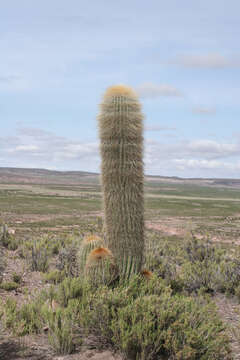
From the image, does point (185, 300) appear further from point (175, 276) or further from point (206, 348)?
point (175, 276)

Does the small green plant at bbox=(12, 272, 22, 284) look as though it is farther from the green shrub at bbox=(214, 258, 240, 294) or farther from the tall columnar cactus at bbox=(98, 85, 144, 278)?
the green shrub at bbox=(214, 258, 240, 294)

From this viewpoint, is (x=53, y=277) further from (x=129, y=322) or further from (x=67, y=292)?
(x=129, y=322)

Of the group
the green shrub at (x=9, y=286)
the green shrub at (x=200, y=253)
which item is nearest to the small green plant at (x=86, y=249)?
the green shrub at (x=9, y=286)

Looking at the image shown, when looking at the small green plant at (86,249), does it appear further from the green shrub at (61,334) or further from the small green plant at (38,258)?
the small green plant at (38,258)

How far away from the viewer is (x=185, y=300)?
17.5 feet

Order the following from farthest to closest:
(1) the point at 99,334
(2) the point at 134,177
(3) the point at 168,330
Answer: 1. (2) the point at 134,177
2. (1) the point at 99,334
3. (3) the point at 168,330

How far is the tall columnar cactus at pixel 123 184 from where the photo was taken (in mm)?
6938

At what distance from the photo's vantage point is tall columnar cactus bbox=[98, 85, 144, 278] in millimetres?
6938

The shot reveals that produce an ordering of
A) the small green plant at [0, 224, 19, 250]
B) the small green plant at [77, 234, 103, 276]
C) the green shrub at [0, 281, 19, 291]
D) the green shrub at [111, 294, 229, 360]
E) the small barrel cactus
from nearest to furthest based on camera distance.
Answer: the green shrub at [111, 294, 229, 360]
the small barrel cactus
the small green plant at [77, 234, 103, 276]
the green shrub at [0, 281, 19, 291]
the small green plant at [0, 224, 19, 250]

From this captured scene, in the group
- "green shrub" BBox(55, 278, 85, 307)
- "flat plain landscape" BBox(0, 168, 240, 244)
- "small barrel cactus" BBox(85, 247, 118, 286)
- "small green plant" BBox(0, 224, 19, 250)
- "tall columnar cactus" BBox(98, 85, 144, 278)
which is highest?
"tall columnar cactus" BBox(98, 85, 144, 278)

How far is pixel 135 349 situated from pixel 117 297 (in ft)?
2.88

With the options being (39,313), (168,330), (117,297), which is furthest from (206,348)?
(39,313)

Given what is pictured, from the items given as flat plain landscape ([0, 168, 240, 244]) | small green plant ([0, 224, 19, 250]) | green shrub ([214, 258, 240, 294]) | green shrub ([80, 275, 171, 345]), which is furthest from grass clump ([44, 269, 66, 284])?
small green plant ([0, 224, 19, 250])

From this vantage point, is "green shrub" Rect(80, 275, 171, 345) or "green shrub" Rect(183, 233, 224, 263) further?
"green shrub" Rect(183, 233, 224, 263)
